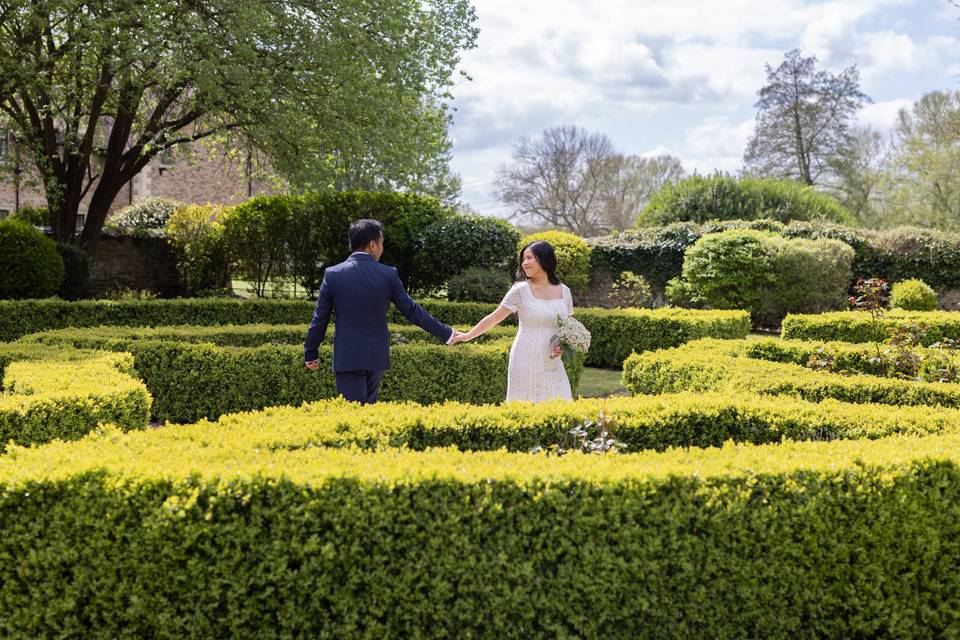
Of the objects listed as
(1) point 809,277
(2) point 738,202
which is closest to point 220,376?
(1) point 809,277

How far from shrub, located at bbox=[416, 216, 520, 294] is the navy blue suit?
1206 cm

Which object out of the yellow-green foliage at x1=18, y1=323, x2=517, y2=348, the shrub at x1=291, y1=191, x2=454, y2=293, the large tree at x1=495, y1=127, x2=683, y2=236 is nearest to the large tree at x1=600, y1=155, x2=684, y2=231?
the large tree at x1=495, y1=127, x2=683, y2=236

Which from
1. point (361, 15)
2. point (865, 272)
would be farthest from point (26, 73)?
point (865, 272)

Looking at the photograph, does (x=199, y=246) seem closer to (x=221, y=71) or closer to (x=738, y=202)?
(x=221, y=71)

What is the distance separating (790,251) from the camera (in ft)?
60.5

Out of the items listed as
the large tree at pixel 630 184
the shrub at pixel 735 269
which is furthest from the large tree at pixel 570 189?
the shrub at pixel 735 269

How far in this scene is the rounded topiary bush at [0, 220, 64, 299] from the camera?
14234mm

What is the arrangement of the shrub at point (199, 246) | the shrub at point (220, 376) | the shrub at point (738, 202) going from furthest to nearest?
the shrub at point (738, 202) < the shrub at point (199, 246) < the shrub at point (220, 376)

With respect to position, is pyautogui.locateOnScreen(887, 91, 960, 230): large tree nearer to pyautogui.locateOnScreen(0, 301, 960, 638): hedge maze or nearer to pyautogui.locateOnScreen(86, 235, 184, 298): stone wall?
pyautogui.locateOnScreen(86, 235, 184, 298): stone wall

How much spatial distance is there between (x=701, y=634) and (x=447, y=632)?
3.34 ft

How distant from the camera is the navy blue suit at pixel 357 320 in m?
5.36

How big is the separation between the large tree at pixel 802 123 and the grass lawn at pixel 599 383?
1184 inches

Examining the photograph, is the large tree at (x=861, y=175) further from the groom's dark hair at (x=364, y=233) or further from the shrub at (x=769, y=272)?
the groom's dark hair at (x=364, y=233)

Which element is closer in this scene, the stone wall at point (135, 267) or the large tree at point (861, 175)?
the stone wall at point (135, 267)
